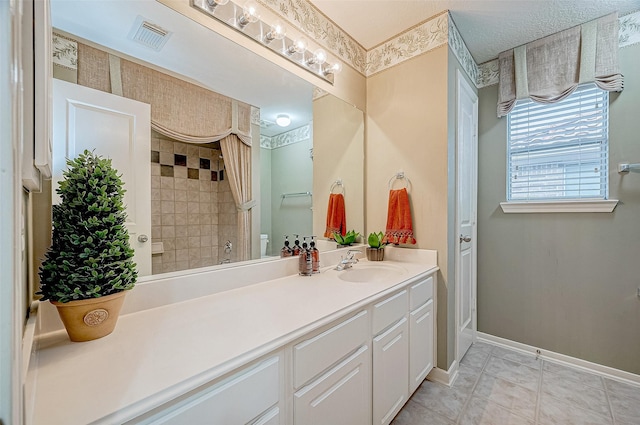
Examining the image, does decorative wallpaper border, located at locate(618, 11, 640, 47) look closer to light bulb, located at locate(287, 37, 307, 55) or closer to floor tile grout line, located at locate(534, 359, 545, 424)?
light bulb, located at locate(287, 37, 307, 55)

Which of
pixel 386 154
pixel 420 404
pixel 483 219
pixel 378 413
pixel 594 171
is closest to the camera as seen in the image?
pixel 378 413

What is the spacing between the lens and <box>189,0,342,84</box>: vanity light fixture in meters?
1.26

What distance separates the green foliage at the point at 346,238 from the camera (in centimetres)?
202

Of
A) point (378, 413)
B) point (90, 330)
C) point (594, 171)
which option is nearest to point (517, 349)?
point (594, 171)

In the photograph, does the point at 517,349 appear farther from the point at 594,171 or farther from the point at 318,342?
the point at 318,342

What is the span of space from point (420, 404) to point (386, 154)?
5.42ft

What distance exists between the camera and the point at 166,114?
3.61ft

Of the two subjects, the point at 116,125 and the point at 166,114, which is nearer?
the point at 116,125

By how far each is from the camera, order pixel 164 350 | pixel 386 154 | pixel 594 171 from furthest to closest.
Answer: pixel 386 154, pixel 594 171, pixel 164 350

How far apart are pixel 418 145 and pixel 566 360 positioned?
1940mm

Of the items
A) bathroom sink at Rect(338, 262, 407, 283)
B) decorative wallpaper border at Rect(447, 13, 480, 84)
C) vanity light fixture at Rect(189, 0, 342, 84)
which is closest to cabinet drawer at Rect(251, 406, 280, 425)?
bathroom sink at Rect(338, 262, 407, 283)

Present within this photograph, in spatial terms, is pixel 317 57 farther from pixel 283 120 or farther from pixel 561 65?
pixel 561 65

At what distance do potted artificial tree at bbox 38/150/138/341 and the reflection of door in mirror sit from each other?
0.74 m

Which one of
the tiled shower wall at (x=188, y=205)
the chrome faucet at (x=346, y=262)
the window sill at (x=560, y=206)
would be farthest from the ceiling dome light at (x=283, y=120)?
the window sill at (x=560, y=206)
